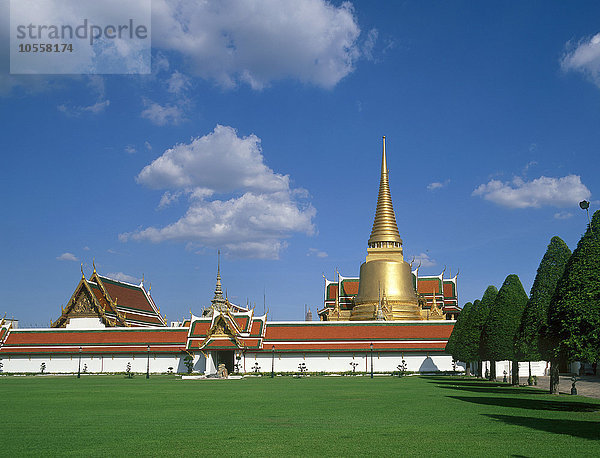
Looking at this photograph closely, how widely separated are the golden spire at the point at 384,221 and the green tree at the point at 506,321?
5061 cm

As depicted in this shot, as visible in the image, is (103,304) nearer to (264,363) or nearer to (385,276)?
(264,363)

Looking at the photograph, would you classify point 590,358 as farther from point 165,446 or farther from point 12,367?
point 12,367

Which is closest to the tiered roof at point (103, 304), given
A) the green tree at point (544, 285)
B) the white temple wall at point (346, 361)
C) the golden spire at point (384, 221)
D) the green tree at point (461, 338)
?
the white temple wall at point (346, 361)

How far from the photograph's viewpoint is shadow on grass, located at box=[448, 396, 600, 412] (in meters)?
24.0

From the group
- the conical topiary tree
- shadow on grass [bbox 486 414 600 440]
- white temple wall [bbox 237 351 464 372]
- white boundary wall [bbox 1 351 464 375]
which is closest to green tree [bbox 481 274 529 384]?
the conical topiary tree

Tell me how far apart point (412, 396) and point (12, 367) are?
180 ft

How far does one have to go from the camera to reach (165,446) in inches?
→ 561

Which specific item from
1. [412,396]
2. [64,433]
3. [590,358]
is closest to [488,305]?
[412,396]

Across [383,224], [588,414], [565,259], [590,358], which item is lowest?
[588,414]

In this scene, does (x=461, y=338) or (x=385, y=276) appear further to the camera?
(x=385, y=276)

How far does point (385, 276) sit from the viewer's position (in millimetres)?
87375

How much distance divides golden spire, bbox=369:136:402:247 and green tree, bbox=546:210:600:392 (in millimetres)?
65523

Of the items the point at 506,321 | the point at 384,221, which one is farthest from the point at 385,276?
the point at 506,321

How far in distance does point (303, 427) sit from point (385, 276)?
70765 mm
